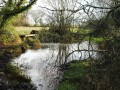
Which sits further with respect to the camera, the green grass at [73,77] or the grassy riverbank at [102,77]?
the green grass at [73,77]

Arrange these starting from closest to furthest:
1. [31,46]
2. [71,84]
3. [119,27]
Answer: [119,27], [71,84], [31,46]

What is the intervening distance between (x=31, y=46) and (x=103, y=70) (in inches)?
1011

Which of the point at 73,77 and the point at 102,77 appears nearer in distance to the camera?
the point at 102,77

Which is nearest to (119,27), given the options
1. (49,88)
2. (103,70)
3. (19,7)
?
(103,70)

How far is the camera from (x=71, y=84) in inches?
524

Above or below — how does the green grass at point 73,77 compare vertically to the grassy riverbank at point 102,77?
below

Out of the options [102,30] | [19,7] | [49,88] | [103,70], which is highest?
[19,7]

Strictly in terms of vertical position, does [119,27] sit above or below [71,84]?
above

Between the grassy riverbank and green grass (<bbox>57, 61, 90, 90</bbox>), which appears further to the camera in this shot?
green grass (<bbox>57, 61, 90, 90</bbox>)

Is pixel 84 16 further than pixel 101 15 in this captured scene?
No

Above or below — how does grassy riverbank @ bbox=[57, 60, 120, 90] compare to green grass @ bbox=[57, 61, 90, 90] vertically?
above

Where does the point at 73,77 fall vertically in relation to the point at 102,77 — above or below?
below

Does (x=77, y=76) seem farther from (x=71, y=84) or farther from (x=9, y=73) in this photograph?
(x=9, y=73)

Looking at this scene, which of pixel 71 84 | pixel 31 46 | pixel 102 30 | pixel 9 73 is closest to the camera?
pixel 102 30
